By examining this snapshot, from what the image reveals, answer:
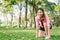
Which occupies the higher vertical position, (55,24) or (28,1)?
(28,1)

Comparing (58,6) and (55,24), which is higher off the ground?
(58,6)

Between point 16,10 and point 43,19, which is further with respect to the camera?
point 16,10

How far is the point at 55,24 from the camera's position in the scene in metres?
30.0

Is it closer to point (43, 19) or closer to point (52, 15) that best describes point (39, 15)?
point (43, 19)

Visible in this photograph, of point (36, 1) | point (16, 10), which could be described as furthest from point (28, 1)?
point (16, 10)

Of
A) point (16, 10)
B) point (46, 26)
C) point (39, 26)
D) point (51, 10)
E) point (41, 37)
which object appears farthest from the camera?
point (16, 10)

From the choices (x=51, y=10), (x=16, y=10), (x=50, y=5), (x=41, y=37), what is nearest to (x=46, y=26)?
(x=41, y=37)

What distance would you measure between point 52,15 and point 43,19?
26128mm

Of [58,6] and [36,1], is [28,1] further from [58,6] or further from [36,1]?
[58,6]

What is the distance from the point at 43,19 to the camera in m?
6.80

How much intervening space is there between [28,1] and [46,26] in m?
18.4

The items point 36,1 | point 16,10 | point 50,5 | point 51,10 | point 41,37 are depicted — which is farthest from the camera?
point 16,10

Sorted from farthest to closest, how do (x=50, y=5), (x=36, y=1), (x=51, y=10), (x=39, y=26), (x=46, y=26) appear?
1. (x=51, y=10)
2. (x=50, y=5)
3. (x=36, y=1)
4. (x=39, y=26)
5. (x=46, y=26)

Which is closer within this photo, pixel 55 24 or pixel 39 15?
pixel 39 15
